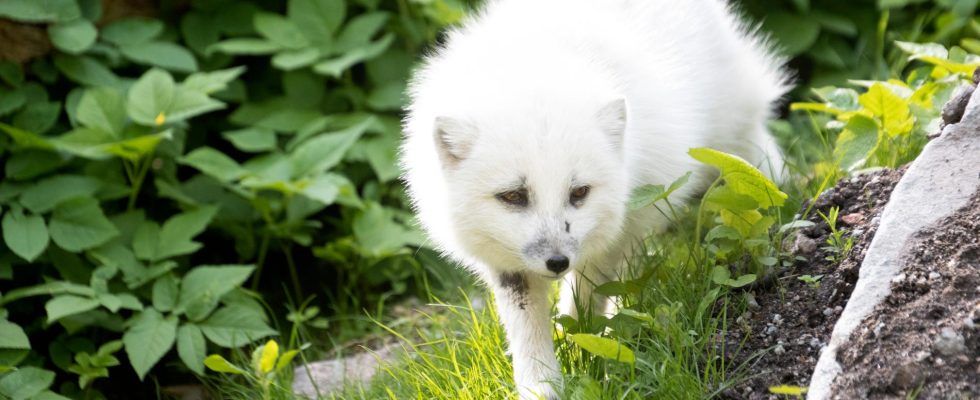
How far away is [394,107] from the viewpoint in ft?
21.0

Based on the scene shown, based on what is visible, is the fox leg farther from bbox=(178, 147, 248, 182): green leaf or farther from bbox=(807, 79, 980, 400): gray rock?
bbox=(178, 147, 248, 182): green leaf

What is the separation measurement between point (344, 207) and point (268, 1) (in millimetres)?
1439

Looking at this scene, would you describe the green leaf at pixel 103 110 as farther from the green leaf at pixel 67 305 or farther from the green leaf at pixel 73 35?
the green leaf at pixel 67 305

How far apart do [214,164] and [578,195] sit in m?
2.65

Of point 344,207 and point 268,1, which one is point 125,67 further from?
point 344,207

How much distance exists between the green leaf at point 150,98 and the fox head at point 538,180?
86.3 inches

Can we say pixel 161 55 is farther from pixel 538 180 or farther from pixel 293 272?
pixel 538 180

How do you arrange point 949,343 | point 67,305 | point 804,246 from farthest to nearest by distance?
point 67,305 → point 804,246 → point 949,343

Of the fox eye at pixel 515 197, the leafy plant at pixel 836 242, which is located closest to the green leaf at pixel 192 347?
the fox eye at pixel 515 197

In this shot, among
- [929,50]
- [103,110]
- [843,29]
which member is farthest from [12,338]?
[843,29]

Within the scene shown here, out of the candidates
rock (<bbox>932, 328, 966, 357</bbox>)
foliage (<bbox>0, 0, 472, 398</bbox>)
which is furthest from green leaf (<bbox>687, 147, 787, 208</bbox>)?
foliage (<bbox>0, 0, 472, 398</bbox>)

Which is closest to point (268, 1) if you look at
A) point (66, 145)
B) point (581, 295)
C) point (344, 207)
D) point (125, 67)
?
point (125, 67)

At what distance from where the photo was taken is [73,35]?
551 cm

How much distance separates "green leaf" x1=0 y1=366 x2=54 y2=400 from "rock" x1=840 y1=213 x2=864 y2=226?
3245 mm
